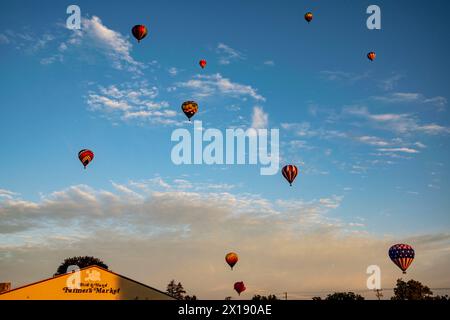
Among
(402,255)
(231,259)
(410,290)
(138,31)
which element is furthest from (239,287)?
(410,290)

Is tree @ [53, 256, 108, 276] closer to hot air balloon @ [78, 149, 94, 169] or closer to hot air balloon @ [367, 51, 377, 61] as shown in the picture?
hot air balloon @ [78, 149, 94, 169]

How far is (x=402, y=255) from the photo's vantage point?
44.6 meters

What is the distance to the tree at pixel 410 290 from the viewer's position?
9419 cm

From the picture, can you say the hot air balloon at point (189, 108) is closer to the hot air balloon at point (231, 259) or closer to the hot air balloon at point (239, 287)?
the hot air balloon at point (231, 259)

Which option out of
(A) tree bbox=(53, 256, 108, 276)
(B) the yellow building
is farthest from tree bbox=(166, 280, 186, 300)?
(B) the yellow building

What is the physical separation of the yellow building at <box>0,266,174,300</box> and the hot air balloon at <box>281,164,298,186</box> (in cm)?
1665

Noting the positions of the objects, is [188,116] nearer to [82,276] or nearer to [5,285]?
[82,276]

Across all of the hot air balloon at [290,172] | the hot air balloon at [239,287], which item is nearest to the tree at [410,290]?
the hot air balloon at [239,287]

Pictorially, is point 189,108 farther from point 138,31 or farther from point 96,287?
point 96,287

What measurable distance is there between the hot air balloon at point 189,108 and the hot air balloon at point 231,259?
1972 centimetres
